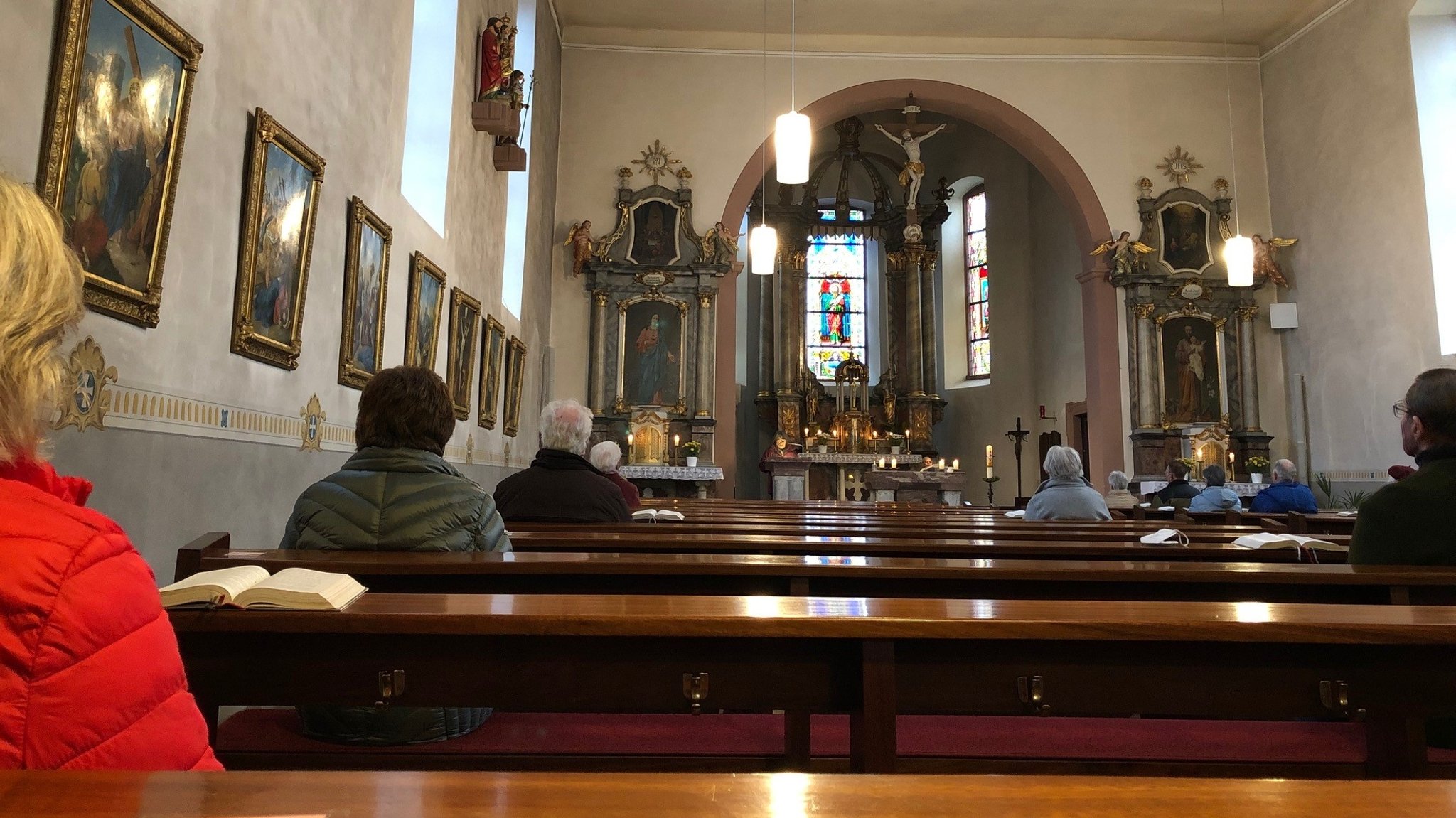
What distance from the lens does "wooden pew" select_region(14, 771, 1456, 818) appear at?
29.6 inches

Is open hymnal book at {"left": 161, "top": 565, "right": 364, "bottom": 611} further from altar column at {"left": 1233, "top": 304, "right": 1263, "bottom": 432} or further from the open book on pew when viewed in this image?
altar column at {"left": 1233, "top": 304, "right": 1263, "bottom": 432}

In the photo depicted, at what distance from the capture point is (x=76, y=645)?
0.87 meters

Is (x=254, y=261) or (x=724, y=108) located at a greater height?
(x=724, y=108)

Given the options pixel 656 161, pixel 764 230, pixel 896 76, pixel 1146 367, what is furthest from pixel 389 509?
pixel 896 76

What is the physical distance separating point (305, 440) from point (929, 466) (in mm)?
11280

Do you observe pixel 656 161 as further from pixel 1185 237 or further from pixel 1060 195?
pixel 1185 237

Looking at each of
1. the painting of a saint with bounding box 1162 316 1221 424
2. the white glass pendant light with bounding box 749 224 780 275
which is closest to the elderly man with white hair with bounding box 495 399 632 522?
the white glass pendant light with bounding box 749 224 780 275

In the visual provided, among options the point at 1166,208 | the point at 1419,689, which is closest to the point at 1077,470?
the point at 1419,689

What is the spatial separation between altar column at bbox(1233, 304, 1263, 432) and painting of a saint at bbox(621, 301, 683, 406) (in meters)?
7.38

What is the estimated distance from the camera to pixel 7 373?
0.91 meters

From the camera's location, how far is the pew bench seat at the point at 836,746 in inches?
73.4

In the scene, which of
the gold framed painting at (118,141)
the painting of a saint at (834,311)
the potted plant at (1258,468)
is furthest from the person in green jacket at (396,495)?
the painting of a saint at (834,311)

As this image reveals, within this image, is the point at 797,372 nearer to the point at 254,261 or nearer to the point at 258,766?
the point at 254,261

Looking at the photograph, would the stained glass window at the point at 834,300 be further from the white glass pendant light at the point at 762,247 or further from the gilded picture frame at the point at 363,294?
the gilded picture frame at the point at 363,294
